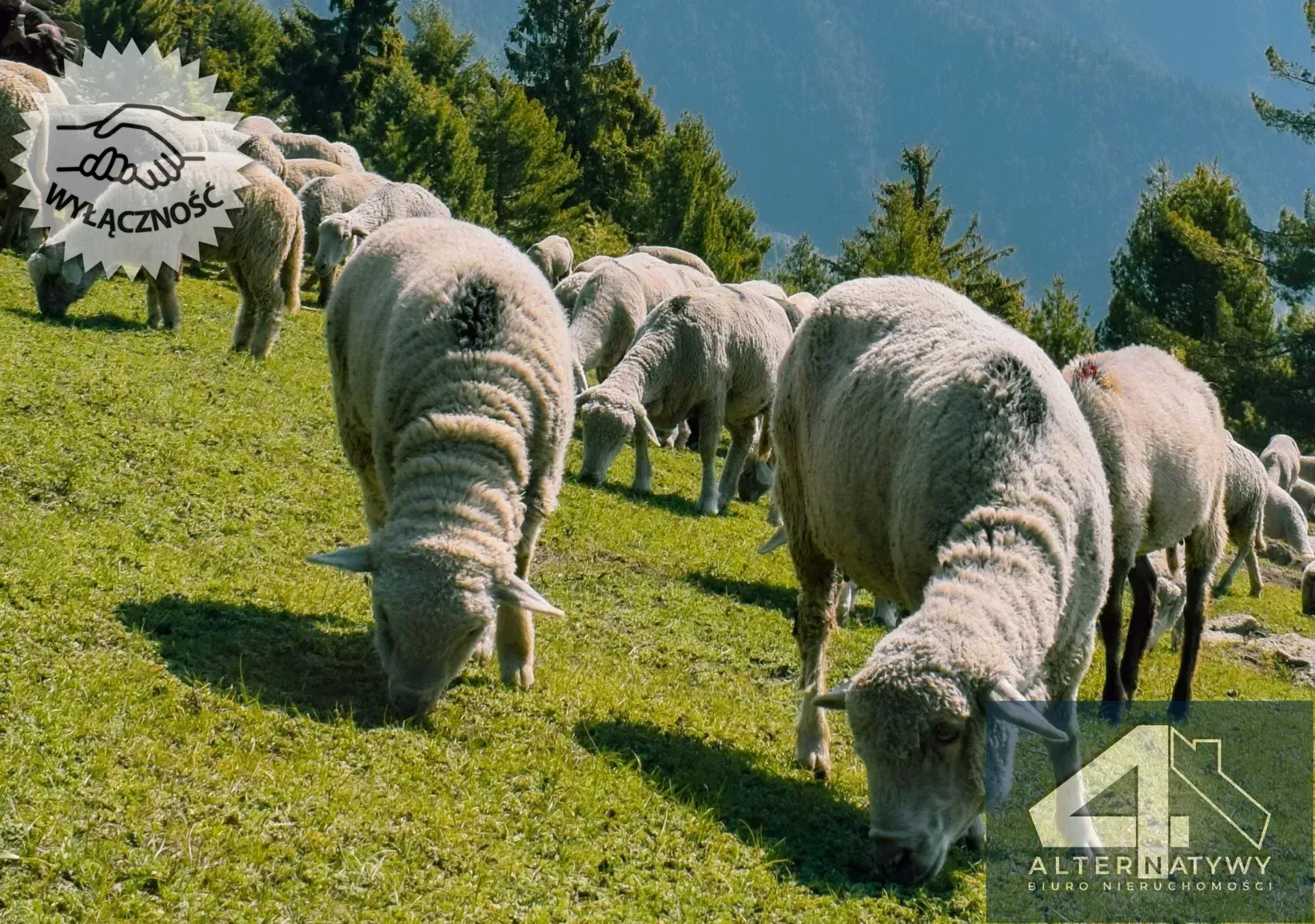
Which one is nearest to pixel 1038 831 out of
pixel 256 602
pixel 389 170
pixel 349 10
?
pixel 256 602

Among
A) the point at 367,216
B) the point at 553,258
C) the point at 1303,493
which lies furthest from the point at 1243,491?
the point at 553,258

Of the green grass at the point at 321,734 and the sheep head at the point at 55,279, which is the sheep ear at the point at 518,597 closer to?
the green grass at the point at 321,734

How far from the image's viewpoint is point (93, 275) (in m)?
14.2

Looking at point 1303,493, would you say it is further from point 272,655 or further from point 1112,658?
point 272,655

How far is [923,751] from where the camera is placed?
4496 mm

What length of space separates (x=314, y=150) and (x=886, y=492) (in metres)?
25.6

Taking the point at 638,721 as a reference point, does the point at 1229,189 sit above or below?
above

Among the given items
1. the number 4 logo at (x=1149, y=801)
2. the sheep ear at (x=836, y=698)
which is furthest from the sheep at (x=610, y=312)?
the sheep ear at (x=836, y=698)

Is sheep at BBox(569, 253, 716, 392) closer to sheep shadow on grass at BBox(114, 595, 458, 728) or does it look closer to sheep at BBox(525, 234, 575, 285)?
sheep shadow on grass at BBox(114, 595, 458, 728)

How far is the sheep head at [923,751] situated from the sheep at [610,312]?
35.1 feet

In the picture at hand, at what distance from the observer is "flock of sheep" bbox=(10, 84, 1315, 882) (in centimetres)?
459

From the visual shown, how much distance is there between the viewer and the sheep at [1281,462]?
24562mm

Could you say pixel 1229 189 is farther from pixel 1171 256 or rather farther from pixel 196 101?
pixel 196 101

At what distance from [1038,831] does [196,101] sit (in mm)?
36926
